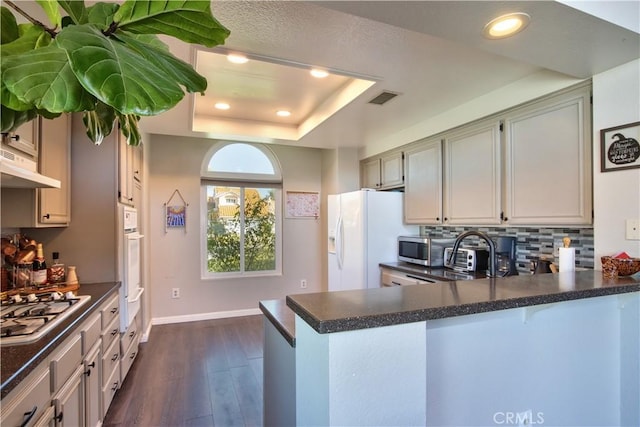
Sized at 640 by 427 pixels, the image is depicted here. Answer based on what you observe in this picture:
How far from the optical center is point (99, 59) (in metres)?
0.40

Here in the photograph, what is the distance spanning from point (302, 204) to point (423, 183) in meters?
1.93

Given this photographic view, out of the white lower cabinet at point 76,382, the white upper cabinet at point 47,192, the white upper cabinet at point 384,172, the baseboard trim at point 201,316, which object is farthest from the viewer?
the baseboard trim at point 201,316

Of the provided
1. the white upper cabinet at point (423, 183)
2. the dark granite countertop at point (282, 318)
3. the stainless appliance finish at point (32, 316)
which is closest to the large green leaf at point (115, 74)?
the dark granite countertop at point (282, 318)

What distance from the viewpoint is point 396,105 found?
110 inches

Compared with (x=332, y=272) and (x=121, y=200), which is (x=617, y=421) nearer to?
(x=332, y=272)

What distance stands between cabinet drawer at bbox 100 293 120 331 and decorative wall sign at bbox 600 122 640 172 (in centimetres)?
302

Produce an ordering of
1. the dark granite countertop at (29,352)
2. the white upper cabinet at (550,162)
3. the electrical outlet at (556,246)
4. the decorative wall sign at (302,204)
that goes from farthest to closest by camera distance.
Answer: the decorative wall sign at (302,204) → the electrical outlet at (556,246) → the white upper cabinet at (550,162) → the dark granite countertop at (29,352)

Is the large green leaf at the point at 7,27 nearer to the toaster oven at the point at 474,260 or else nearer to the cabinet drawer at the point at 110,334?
the cabinet drawer at the point at 110,334

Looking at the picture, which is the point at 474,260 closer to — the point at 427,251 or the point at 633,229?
the point at 427,251

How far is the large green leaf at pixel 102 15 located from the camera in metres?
0.47

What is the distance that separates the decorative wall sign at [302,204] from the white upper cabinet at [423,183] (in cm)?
156

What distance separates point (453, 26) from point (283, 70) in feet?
4.70

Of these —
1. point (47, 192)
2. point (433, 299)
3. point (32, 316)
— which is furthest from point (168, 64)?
point (47, 192)

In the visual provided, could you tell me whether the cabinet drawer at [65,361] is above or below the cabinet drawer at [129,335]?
above
